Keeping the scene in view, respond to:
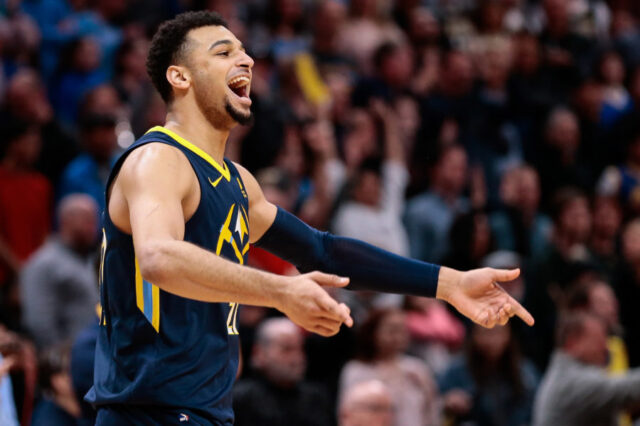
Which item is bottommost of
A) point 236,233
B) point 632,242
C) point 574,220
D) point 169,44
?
point 574,220

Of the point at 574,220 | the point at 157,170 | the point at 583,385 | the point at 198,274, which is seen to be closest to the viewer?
the point at 198,274

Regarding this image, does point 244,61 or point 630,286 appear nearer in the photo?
point 244,61

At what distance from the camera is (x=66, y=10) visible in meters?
10.1

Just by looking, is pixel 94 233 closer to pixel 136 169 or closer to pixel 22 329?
pixel 22 329

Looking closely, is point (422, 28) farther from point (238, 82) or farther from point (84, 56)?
point (238, 82)

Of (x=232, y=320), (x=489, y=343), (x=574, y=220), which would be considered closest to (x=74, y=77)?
(x=489, y=343)

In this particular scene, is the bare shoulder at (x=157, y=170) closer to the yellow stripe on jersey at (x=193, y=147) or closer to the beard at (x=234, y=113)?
the yellow stripe on jersey at (x=193, y=147)

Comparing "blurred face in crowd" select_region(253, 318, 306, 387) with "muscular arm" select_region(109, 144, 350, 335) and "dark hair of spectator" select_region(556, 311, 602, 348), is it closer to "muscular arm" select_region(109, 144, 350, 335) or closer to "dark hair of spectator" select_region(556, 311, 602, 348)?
"dark hair of spectator" select_region(556, 311, 602, 348)

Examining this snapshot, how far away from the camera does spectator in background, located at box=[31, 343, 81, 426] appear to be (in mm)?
5504

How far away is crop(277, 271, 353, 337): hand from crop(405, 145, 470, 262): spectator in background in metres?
6.17

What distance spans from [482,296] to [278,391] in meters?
3.01

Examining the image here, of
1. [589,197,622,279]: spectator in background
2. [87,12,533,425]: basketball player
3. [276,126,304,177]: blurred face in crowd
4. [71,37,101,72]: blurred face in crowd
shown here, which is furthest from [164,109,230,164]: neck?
[589,197,622,279]: spectator in background

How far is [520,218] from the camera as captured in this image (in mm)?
9711

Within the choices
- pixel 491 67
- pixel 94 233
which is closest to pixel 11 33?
pixel 94 233
